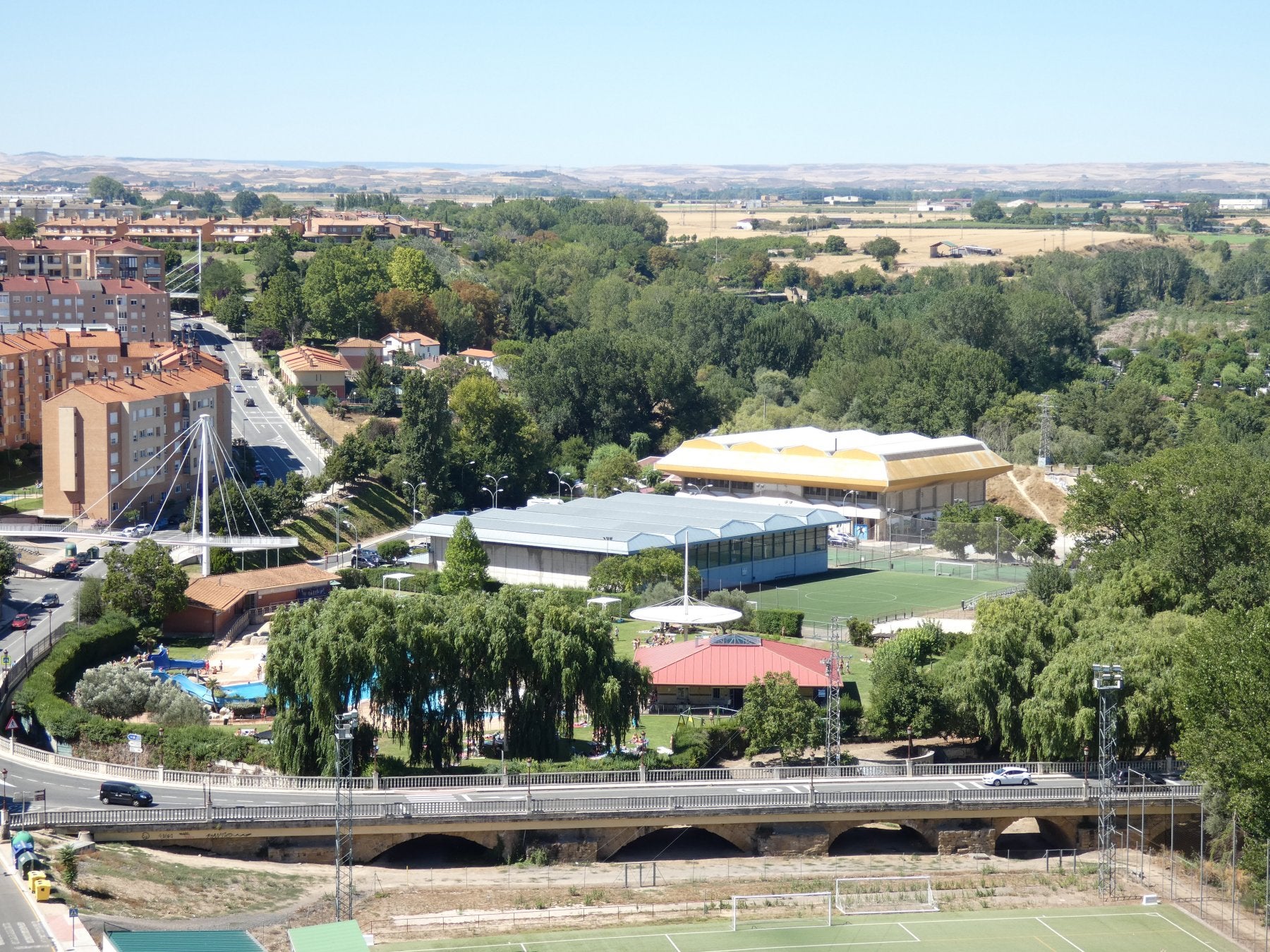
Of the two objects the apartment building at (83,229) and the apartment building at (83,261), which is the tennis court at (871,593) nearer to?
the apartment building at (83,261)

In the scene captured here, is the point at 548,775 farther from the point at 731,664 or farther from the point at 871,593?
the point at 871,593

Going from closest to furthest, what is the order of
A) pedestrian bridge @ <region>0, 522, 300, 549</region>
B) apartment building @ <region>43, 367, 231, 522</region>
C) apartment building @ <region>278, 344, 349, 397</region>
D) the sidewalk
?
the sidewalk, pedestrian bridge @ <region>0, 522, 300, 549</region>, apartment building @ <region>43, 367, 231, 522</region>, apartment building @ <region>278, 344, 349, 397</region>

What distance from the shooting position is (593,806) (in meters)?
38.6

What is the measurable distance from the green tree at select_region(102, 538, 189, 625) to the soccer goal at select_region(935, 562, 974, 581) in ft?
98.6

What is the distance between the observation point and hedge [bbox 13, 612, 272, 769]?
4116cm

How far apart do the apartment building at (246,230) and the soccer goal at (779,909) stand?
107 meters

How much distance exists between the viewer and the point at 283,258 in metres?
116

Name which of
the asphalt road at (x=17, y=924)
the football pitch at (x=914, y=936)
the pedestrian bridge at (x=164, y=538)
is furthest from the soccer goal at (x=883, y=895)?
the pedestrian bridge at (x=164, y=538)

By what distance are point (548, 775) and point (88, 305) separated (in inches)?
2692

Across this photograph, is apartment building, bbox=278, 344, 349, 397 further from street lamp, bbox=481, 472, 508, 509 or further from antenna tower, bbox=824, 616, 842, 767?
antenna tower, bbox=824, 616, 842, 767

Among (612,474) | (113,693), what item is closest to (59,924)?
(113,693)

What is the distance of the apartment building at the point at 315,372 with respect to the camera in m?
91.8

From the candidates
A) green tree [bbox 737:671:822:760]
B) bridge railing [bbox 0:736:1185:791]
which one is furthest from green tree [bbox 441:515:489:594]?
bridge railing [bbox 0:736:1185:791]

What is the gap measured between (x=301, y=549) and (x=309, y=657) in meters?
29.0
